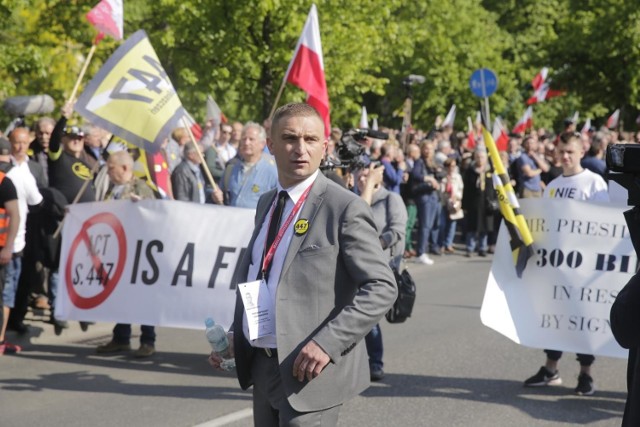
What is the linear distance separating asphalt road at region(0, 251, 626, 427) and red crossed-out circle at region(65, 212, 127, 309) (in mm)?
513

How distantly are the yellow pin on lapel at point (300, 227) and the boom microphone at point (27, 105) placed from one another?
1121cm

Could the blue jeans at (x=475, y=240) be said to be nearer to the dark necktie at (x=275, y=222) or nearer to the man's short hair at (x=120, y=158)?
the man's short hair at (x=120, y=158)

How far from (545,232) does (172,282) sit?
3.18 metres

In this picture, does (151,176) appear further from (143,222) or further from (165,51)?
(165,51)

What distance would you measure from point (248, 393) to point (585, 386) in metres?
2.59

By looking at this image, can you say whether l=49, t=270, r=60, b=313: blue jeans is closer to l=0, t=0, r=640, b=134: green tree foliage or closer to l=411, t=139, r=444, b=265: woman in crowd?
l=0, t=0, r=640, b=134: green tree foliage

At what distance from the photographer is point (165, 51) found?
25.2 m

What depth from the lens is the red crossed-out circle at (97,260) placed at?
902cm

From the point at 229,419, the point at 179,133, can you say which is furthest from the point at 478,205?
the point at 229,419

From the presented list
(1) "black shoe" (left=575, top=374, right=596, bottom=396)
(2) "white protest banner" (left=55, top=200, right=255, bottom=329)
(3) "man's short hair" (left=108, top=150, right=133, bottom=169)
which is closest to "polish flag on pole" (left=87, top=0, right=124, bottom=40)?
(3) "man's short hair" (left=108, top=150, right=133, bottom=169)

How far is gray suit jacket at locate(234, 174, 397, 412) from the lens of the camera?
390 centimetres

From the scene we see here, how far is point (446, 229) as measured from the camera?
61.0 feet

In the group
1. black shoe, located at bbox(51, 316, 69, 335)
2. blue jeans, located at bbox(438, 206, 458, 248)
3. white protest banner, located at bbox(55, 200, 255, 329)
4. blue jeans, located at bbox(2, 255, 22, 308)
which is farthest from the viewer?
blue jeans, located at bbox(438, 206, 458, 248)

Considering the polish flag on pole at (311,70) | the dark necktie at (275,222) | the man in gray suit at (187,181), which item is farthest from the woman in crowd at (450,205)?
the dark necktie at (275,222)
